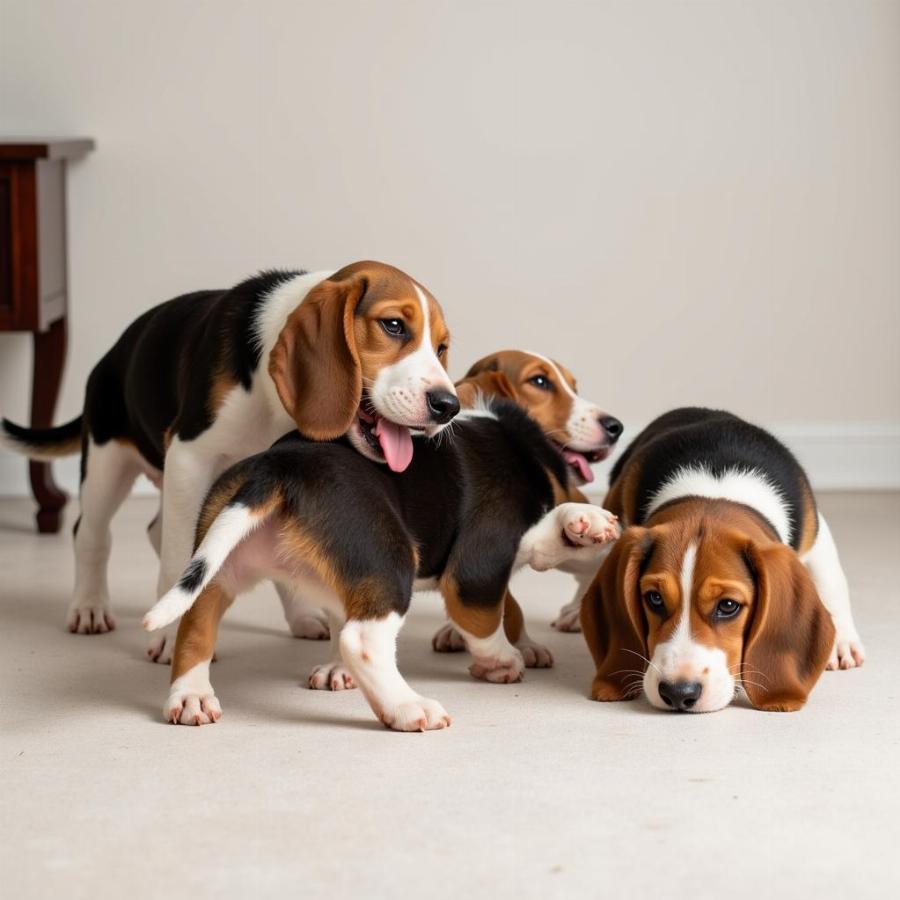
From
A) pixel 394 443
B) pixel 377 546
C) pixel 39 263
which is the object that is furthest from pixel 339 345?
pixel 39 263

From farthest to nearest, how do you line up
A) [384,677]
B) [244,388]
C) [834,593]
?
Result: [834,593], [244,388], [384,677]

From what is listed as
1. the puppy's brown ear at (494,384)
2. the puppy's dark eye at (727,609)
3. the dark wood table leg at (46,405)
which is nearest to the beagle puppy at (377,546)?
the puppy's dark eye at (727,609)

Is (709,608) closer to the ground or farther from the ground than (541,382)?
closer to the ground

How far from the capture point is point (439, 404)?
290 cm

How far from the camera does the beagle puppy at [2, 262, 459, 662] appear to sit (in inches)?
115

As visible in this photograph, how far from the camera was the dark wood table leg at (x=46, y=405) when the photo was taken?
16.5 feet

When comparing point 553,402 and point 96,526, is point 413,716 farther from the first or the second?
point 553,402

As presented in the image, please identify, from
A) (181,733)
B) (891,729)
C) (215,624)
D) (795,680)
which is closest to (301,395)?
(215,624)

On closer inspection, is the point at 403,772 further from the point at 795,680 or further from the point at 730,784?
the point at 795,680

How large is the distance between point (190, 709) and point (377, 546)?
0.48 meters

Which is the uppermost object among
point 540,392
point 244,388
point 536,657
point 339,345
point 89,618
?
point 339,345

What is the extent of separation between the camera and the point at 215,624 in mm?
2770

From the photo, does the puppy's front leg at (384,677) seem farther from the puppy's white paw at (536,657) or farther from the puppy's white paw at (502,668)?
the puppy's white paw at (536,657)

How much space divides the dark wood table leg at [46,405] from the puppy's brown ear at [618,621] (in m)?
2.67
